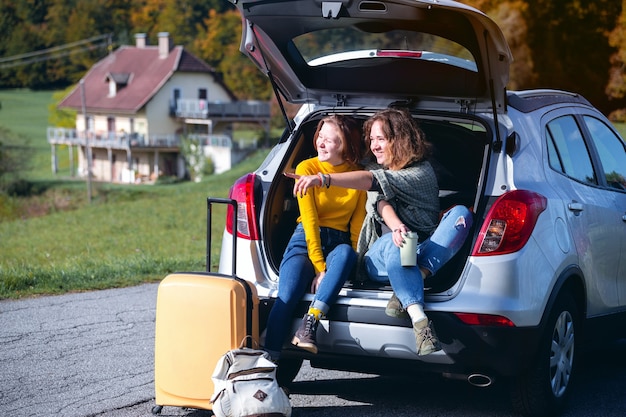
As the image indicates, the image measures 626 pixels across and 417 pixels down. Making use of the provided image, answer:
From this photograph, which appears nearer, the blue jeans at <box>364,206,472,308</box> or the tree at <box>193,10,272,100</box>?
the blue jeans at <box>364,206,472,308</box>

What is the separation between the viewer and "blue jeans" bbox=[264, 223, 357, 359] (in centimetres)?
544

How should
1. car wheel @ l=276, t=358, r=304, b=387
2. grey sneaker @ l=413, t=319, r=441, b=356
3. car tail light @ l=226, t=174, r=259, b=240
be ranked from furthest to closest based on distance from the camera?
1. car wheel @ l=276, t=358, r=304, b=387
2. car tail light @ l=226, t=174, r=259, b=240
3. grey sneaker @ l=413, t=319, r=441, b=356

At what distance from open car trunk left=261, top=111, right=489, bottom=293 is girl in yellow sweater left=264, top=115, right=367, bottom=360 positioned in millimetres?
183

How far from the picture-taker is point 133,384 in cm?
638

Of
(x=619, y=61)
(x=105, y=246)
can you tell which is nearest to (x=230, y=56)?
(x=619, y=61)

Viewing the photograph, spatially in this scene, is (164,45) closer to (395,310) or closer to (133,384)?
(133,384)

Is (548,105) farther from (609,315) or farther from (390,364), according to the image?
(390,364)

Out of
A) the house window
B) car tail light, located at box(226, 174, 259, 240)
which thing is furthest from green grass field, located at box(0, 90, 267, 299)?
the house window

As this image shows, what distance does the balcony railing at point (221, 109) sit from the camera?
8694 centimetres

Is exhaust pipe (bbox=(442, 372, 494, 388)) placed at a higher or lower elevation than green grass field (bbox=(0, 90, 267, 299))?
higher

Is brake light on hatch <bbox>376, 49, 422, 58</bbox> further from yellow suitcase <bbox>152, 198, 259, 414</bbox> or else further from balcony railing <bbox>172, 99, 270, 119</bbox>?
balcony railing <bbox>172, 99, 270, 119</bbox>

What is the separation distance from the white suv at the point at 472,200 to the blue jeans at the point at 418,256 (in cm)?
8

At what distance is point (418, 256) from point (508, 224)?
52 cm

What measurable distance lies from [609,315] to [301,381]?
Answer: 202 centimetres
